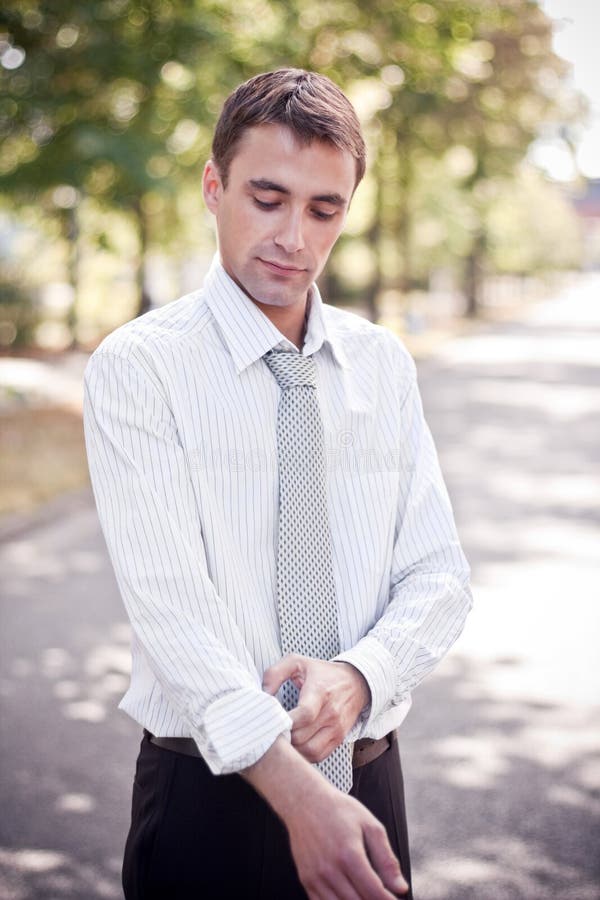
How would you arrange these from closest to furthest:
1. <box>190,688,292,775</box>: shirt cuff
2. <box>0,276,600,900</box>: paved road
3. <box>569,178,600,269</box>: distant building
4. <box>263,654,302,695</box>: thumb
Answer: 1. <box>190,688,292,775</box>: shirt cuff
2. <box>263,654,302,695</box>: thumb
3. <box>0,276,600,900</box>: paved road
4. <box>569,178,600,269</box>: distant building

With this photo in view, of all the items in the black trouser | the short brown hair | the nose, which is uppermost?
the short brown hair

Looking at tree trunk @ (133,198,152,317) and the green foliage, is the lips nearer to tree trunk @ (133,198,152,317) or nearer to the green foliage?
the green foliage

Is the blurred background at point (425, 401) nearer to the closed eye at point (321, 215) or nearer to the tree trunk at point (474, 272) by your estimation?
the closed eye at point (321, 215)

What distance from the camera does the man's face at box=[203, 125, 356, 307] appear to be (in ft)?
5.86

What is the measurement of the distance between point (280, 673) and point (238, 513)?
0.29 metres

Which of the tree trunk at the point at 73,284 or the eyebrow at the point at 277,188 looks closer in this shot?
the eyebrow at the point at 277,188

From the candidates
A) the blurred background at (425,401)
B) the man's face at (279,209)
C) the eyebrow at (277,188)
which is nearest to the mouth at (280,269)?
the man's face at (279,209)

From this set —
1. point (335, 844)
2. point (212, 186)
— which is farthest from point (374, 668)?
point (212, 186)

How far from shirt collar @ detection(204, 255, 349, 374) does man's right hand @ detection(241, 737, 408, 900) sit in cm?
74

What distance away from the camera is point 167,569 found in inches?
64.7

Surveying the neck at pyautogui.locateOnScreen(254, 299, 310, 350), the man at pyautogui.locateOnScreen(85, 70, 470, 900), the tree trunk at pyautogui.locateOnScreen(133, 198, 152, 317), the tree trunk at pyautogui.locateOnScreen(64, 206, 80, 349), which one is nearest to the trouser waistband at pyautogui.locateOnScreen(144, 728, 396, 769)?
the man at pyautogui.locateOnScreen(85, 70, 470, 900)

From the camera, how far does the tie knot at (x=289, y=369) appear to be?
6.16 ft

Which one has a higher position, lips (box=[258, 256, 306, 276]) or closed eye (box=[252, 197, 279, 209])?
closed eye (box=[252, 197, 279, 209])

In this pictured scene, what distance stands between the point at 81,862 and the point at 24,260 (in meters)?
22.0
